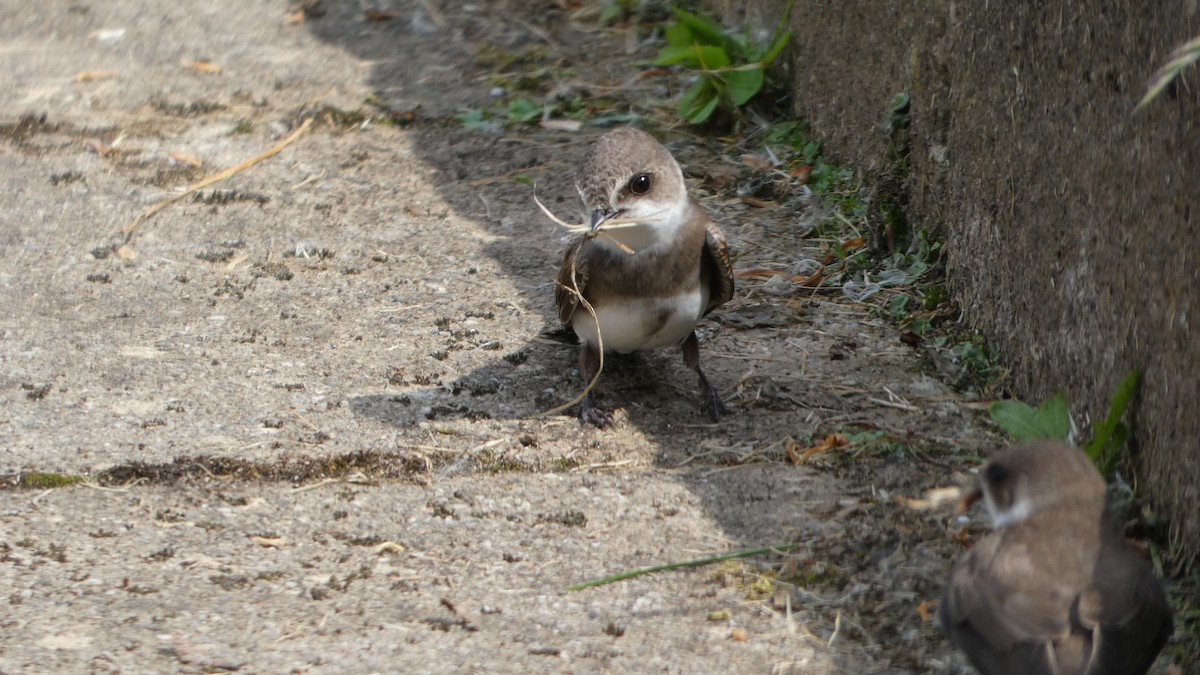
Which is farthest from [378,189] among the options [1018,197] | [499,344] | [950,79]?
[1018,197]

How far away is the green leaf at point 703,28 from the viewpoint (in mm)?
7684

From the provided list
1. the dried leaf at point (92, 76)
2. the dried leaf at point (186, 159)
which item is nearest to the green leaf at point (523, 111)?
the dried leaf at point (186, 159)

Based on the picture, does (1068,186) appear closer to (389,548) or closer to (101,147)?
(389,548)

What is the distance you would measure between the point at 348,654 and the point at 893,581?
1.45 m

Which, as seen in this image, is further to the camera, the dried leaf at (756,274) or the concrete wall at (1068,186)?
the dried leaf at (756,274)

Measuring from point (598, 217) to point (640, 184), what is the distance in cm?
21

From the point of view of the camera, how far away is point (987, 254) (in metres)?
5.23

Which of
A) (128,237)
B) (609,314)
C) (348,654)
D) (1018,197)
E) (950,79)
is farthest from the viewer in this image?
(128,237)

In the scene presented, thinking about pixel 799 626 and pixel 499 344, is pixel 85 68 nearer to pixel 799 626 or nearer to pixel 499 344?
pixel 499 344

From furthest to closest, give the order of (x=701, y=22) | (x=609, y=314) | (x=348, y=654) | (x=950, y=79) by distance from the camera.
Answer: (x=701, y=22), (x=950, y=79), (x=609, y=314), (x=348, y=654)

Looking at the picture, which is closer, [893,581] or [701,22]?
[893,581]

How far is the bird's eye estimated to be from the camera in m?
5.07

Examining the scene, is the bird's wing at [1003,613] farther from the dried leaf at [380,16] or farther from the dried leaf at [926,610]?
the dried leaf at [380,16]

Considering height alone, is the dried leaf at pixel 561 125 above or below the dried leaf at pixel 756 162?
below
